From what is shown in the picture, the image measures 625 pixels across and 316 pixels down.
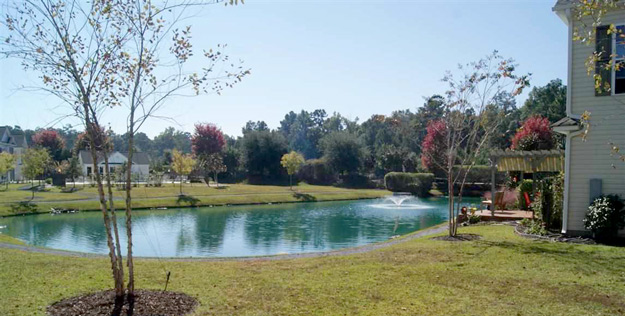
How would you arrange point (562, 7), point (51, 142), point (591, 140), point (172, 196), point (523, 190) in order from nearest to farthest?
point (591, 140), point (562, 7), point (523, 190), point (172, 196), point (51, 142)

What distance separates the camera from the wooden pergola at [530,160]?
675 inches

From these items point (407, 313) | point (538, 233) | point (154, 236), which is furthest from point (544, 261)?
point (154, 236)

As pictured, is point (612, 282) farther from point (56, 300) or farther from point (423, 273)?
point (56, 300)

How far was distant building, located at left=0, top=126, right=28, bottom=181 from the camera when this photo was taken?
5838cm

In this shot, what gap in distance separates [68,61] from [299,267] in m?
6.18

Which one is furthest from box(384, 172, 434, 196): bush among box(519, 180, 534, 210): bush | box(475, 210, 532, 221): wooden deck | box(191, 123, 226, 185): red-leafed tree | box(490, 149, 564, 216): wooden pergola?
box(475, 210, 532, 221): wooden deck

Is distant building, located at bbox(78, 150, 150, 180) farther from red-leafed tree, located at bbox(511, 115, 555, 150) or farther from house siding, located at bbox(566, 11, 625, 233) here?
house siding, located at bbox(566, 11, 625, 233)

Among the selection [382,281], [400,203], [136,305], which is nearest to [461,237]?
[382,281]

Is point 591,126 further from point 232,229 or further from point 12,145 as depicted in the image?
point 12,145

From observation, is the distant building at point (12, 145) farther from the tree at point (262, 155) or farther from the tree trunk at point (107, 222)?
the tree trunk at point (107, 222)

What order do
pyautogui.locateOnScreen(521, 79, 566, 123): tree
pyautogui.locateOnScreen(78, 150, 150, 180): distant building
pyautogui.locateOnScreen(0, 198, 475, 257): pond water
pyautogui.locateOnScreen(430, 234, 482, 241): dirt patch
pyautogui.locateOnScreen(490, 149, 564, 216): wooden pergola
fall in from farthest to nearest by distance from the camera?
pyautogui.locateOnScreen(78, 150, 150, 180): distant building, pyautogui.locateOnScreen(521, 79, 566, 123): tree, pyautogui.locateOnScreen(0, 198, 475, 257): pond water, pyautogui.locateOnScreen(490, 149, 564, 216): wooden pergola, pyautogui.locateOnScreen(430, 234, 482, 241): dirt patch

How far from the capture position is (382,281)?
336 inches

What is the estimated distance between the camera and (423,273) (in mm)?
9164

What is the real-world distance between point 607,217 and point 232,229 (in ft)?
60.1
